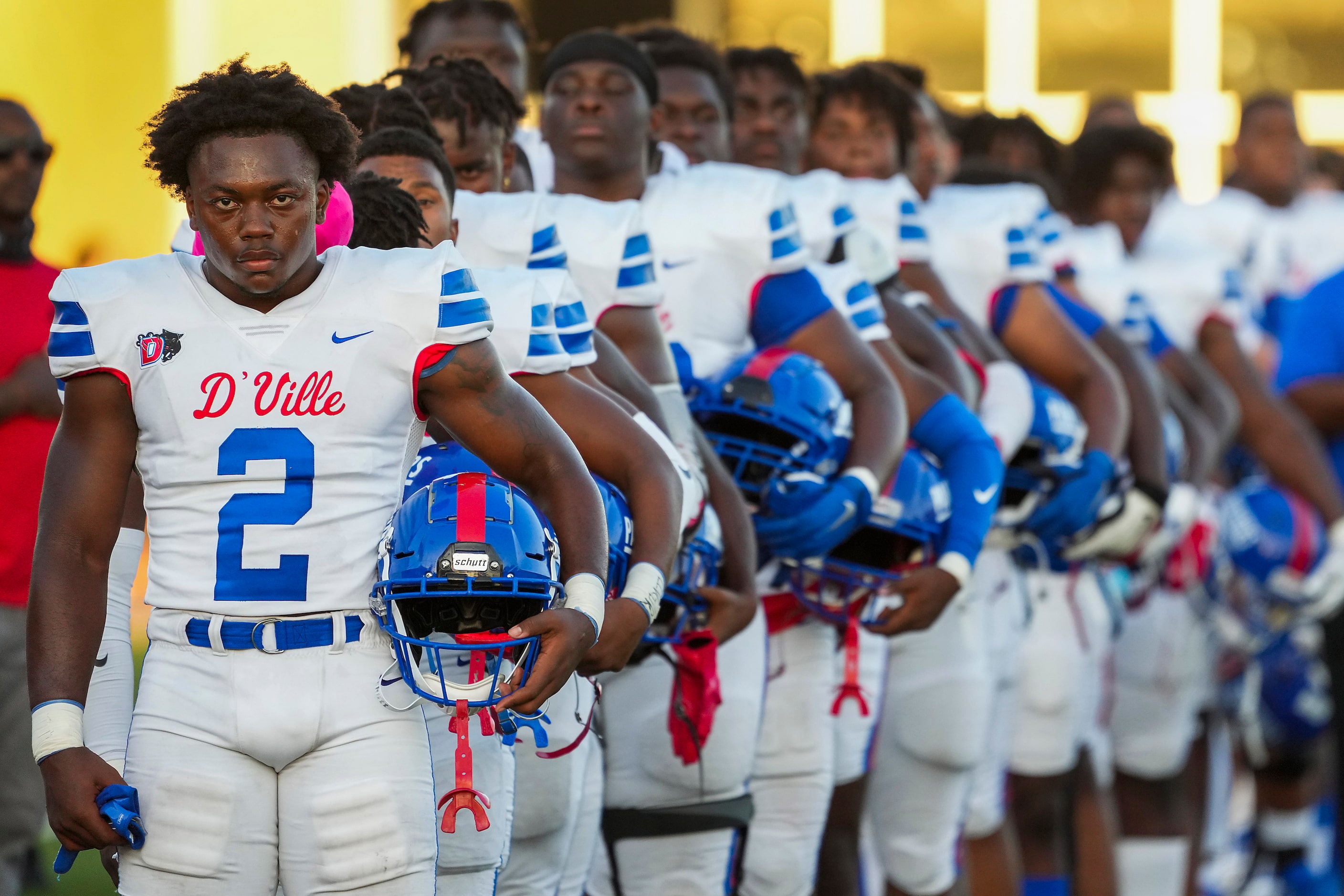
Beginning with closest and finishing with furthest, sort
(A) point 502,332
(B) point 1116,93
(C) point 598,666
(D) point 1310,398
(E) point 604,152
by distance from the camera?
(C) point 598,666, (A) point 502,332, (E) point 604,152, (D) point 1310,398, (B) point 1116,93

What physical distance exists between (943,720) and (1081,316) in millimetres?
1587

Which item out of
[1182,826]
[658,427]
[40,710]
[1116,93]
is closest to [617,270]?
[658,427]

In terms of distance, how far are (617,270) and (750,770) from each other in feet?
3.37

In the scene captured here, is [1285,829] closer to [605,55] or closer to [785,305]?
[785,305]

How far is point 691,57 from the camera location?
197 inches

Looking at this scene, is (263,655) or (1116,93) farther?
(1116,93)

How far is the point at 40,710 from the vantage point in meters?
2.57

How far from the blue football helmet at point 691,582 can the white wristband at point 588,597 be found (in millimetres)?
741

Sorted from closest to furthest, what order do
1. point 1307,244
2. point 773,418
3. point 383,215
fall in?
point 383,215, point 773,418, point 1307,244

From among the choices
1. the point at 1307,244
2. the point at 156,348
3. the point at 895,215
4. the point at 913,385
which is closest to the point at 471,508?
the point at 156,348

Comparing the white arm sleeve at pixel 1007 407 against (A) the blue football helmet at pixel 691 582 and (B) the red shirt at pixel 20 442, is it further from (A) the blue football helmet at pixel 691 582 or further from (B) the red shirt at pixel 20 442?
(B) the red shirt at pixel 20 442

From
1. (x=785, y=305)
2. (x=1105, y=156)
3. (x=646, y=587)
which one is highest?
(x=1105, y=156)

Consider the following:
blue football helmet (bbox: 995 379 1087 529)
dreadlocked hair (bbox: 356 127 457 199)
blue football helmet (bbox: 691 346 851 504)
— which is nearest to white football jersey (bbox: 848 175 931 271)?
blue football helmet (bbox: 995 379 1087 529)

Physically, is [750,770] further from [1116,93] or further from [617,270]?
[1116,93]
